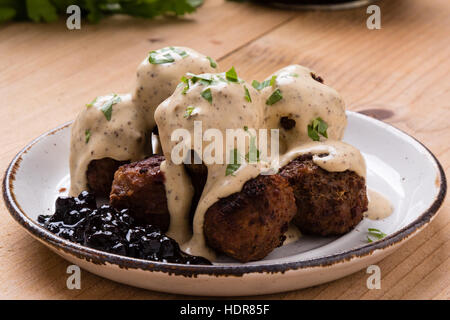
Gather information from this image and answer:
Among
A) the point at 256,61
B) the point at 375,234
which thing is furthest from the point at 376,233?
the point at 256,61

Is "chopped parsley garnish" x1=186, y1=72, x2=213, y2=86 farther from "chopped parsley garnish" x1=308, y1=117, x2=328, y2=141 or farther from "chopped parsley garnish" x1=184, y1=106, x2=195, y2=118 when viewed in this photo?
"chopped parsley garnish" x1=308, y1=117, x2=328, y2=141

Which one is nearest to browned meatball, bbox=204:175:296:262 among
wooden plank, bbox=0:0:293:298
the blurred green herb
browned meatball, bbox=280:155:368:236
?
browned meatball, bbox=280:155:368:236

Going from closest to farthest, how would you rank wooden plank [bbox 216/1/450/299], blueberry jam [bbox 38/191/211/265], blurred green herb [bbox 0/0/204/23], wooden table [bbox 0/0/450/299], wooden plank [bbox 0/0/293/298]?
1. blueberry jam [bbox 38/191/211/265]
2. wooden table [bbox 0/0/450/299]
3. wooden plank [bbox 216/1/450/299]
4. wooden plank [bbox 0/0/293/298]
5. blurred green herb [bbox 0/0/204/23]

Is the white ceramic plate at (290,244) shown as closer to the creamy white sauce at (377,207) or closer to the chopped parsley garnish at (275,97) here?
the creamy white sauce at (377,207)

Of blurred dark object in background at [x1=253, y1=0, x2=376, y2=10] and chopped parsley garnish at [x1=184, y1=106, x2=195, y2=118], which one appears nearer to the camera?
chopped parsley garnish at [x1=184, y1=106, x2=195, y2=118]

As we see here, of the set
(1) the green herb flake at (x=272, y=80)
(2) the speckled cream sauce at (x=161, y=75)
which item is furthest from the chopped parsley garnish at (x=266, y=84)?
(2) the speckled cream sauce at (x=161, y=75)

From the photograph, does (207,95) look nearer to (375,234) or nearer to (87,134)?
(87,134)
